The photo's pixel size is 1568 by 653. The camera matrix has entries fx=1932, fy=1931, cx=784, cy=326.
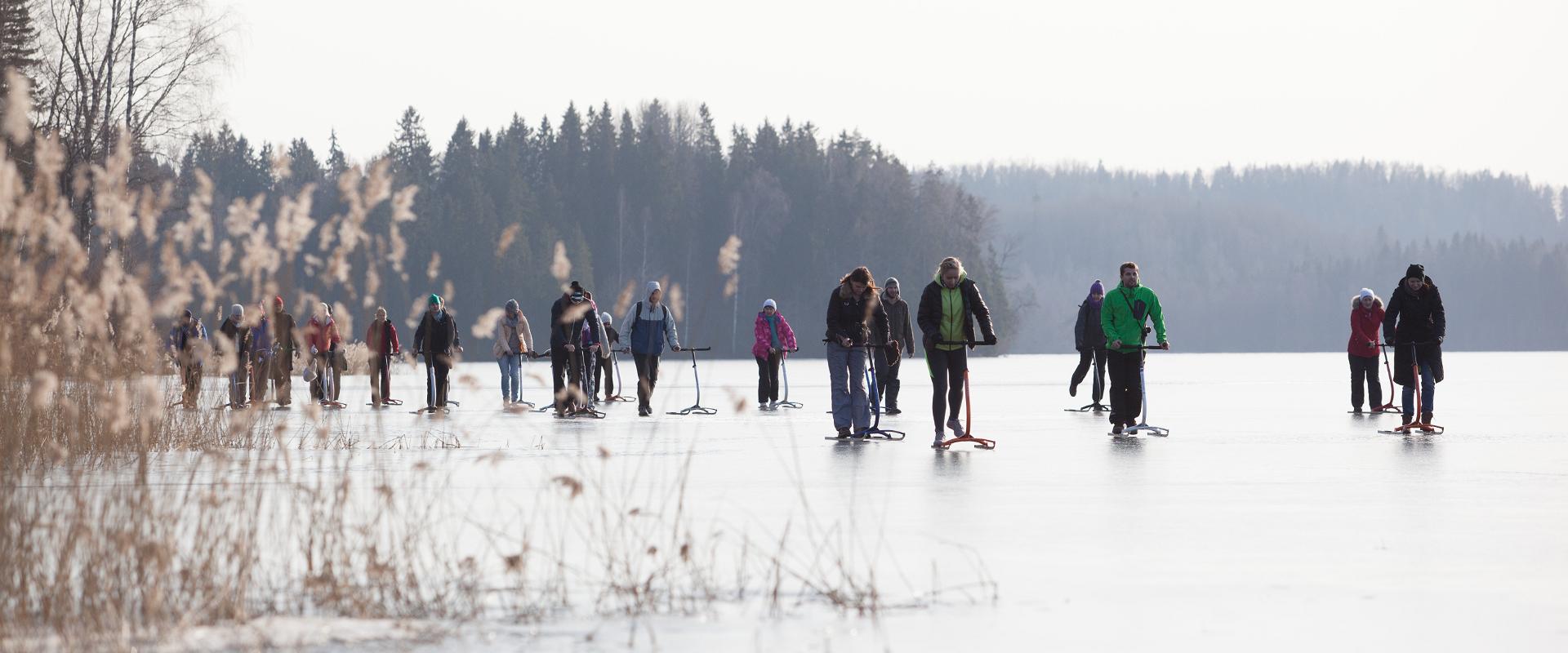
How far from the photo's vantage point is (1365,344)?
970 inches

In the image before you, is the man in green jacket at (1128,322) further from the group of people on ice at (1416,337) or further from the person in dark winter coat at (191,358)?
the person in dark winter coat at (191,358)

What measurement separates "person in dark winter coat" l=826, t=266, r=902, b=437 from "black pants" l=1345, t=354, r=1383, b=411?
28.6 feet

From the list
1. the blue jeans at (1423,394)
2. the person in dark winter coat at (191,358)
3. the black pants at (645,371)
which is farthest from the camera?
the black pants at (645,371)

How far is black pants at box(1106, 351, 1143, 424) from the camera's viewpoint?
760 inches

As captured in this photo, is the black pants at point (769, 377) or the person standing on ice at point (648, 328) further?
the black pants at point (769, 377)

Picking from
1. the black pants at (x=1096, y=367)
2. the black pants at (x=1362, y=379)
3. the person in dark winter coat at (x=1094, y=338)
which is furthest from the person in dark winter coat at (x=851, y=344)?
the black pants at (x=1362, y=379)

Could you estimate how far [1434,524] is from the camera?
10.6 m

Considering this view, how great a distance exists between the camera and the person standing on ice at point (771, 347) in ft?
91.4

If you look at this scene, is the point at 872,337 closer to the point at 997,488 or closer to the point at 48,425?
the point at 997,488

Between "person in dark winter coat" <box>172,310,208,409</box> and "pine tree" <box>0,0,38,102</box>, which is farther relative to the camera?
"pine tree" <box>0,0,38,102</box>

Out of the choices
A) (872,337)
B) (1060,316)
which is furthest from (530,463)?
(1060,316)

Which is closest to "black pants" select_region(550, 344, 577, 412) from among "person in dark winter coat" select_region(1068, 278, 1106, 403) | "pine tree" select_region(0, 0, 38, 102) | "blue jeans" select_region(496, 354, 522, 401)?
"blue jeans" select_region(496, 354, 522, 401)

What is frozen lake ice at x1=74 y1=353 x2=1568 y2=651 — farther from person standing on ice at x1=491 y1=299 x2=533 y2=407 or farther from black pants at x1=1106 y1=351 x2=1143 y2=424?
person standing on ice at x1=491 y1=299 x2=533 y2=407

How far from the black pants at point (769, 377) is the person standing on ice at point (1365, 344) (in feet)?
26.1
